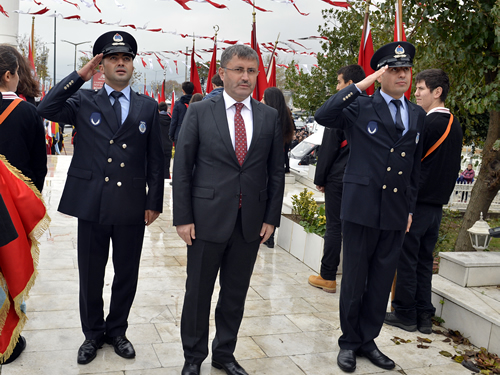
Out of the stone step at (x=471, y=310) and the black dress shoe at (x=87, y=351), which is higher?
the stone step at (x=471, y=310)

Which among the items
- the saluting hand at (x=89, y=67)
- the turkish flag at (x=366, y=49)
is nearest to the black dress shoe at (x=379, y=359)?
the saluting hand at (x=89, y=67)

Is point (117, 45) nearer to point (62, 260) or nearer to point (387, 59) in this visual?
point (387, 59)

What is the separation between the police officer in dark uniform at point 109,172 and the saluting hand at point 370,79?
137 centimetres

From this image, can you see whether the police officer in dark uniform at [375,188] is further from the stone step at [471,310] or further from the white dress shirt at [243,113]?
the stone step at [471,310]

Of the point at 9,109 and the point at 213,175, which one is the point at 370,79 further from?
the point at 9,109

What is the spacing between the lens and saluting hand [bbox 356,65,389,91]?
3.35 m

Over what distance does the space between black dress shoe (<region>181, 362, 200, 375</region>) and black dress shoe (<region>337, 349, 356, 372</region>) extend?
0.99 meters

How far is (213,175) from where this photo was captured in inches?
125

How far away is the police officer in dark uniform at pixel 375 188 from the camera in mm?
3588

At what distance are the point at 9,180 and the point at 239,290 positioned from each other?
5.29 feet

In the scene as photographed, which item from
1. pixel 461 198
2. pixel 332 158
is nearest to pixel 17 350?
pixel 332 158

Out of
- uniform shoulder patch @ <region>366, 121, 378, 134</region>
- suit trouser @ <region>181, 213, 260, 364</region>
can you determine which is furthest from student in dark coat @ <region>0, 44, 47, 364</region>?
uniform shoulder patch @ <region>366, 121, 378, 134</region>

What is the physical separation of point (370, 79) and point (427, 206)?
4.81 ft

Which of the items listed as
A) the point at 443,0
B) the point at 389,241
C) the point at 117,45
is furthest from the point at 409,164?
the point at 443,0
